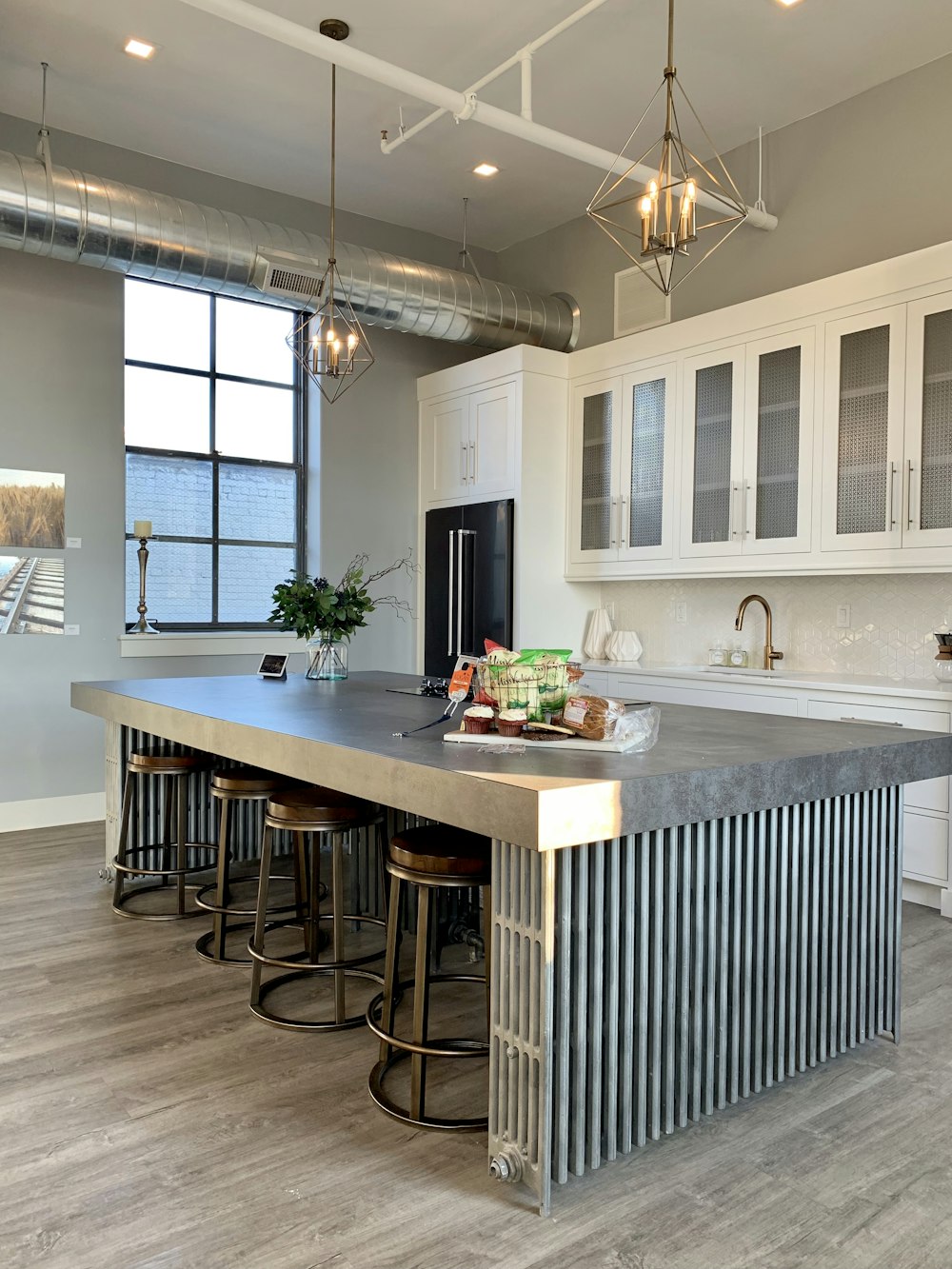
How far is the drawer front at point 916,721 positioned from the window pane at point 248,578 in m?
3.47

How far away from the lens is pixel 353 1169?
200 centimetres

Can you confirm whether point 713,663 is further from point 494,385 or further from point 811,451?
point 494,385

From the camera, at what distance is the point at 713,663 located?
17.0 feet

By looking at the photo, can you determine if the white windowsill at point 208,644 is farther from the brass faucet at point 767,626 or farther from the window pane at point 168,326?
the brass faucet at point 767,626

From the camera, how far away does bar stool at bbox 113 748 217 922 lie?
3621 mm

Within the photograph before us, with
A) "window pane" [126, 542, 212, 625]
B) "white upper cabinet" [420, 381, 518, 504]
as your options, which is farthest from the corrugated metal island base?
"window pane" [126, 542, 212, 625]

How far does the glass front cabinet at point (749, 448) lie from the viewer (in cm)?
444

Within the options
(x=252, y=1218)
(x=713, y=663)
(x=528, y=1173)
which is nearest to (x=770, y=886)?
(x=528, y=1173)

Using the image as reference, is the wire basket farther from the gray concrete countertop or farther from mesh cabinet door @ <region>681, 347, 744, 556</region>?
mesh cabinet door @ <region>681, 347, 744, 556</region>

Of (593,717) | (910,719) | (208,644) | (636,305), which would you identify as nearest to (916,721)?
(910,719)

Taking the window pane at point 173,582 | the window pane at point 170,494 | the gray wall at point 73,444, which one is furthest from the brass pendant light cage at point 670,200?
the window pane at point 173,582

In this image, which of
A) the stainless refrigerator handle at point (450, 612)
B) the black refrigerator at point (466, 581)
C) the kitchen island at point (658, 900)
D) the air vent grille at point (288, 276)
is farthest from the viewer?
the stainless refrigerator handle at point (450, 612)

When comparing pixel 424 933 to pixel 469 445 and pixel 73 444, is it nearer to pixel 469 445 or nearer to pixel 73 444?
pixel 73 444

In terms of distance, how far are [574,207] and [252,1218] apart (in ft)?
18.2
